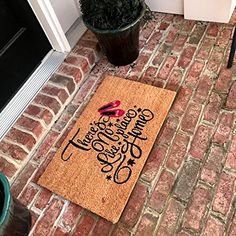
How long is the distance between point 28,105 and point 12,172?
15.3 inches

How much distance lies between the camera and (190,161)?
4.42 feet

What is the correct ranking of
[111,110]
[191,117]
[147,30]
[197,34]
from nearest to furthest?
1. [191,117]
2. [111,110]
3. [197,34]
4. [147,30]

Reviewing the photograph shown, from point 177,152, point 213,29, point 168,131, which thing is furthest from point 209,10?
point 177,152

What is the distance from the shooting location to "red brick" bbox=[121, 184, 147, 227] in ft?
4.10

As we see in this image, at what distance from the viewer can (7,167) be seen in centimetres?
142

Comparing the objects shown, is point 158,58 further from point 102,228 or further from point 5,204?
point 5,204

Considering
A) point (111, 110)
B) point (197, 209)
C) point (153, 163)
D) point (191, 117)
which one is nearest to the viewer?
point (197, 209)

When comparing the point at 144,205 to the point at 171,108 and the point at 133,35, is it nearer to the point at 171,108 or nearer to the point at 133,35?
the point at 171,108

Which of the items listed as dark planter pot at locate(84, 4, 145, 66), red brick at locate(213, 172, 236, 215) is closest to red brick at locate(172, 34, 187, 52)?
dark planter pot at locate(84, 4, 145, 66)

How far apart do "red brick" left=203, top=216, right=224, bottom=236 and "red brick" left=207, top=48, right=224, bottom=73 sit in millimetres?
822

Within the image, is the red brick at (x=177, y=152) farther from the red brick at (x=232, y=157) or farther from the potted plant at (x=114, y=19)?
the potted plant at (x=114, y=19)

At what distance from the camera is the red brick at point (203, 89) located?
60.3 inches

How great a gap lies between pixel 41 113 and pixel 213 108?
→ 0.91 m

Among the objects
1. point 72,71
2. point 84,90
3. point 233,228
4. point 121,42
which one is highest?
point 121,42
